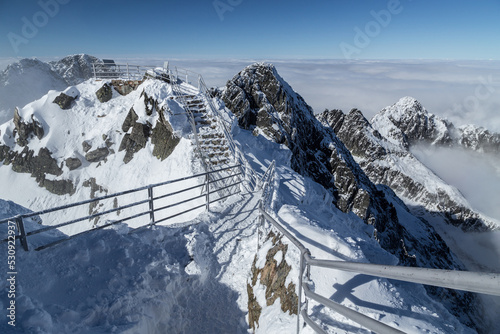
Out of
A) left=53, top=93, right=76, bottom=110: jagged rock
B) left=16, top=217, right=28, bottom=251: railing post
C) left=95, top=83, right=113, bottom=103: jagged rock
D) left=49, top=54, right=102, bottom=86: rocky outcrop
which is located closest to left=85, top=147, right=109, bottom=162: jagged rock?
left=95, top=83, right=113, bottom=103: jagged rock

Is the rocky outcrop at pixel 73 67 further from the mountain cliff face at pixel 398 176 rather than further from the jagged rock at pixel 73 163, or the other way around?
the jagged rock at pixel 73 163

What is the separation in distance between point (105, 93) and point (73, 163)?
716 cm

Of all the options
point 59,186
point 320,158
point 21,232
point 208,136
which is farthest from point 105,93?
point 320,158

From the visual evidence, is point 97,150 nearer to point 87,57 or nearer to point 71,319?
point 71,319

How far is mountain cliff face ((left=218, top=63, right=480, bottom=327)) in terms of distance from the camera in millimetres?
46681

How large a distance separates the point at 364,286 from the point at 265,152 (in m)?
19.9

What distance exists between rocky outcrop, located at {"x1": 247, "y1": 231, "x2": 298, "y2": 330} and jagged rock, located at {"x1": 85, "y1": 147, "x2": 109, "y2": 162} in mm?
19434

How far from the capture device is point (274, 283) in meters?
4.66

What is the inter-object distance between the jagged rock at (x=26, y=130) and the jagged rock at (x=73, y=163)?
4.87 meters

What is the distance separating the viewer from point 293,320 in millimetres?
3836

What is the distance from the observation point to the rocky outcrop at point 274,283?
13.5 ft

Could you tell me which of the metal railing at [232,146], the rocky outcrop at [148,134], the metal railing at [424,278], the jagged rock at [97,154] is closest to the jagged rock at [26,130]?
the jagged rock at [97,154]

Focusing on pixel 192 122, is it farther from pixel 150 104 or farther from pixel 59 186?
pixel 59 186

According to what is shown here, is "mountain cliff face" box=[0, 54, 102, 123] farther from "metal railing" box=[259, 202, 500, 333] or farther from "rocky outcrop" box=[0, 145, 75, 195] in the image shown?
"metal railing" box=[259, 202, 500, 333]
